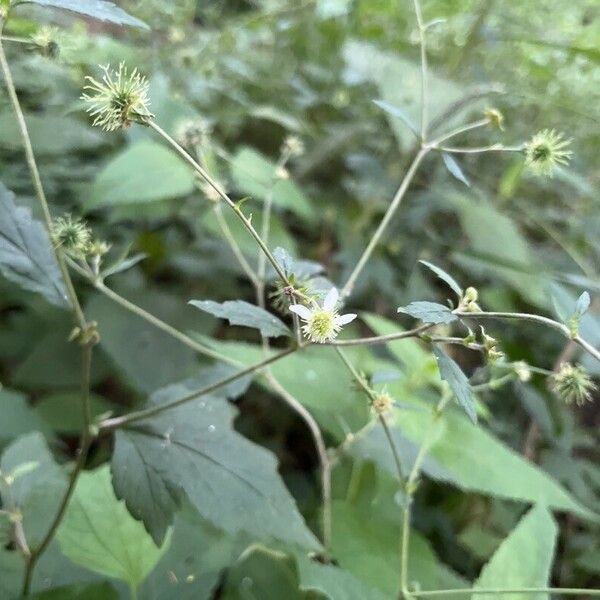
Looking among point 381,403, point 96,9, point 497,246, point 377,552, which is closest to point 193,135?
point 96,9

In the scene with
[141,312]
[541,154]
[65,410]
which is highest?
[541,154]

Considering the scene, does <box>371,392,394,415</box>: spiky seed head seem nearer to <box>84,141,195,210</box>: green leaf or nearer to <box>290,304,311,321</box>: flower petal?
<box>290,304,311,321</box>: flower petal

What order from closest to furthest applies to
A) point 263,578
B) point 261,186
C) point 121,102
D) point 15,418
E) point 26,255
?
1. point 121,102
2. point 26,255
3. point 263,578
4. point 15,418
5. point 261,186

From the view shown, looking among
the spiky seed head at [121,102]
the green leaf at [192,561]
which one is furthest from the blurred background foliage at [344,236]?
the spiky seed head at [121,102]

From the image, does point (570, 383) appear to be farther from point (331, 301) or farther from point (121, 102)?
point (121, 102)

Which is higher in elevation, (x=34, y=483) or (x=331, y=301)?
(x=331, y=301)

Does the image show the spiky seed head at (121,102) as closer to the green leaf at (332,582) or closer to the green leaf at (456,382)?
the green leaf at (456,382)

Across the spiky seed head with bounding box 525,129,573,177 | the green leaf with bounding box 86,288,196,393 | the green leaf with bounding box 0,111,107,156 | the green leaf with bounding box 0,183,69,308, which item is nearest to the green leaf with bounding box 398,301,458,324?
the spiky seed head with bounding box 525,129,573,177
